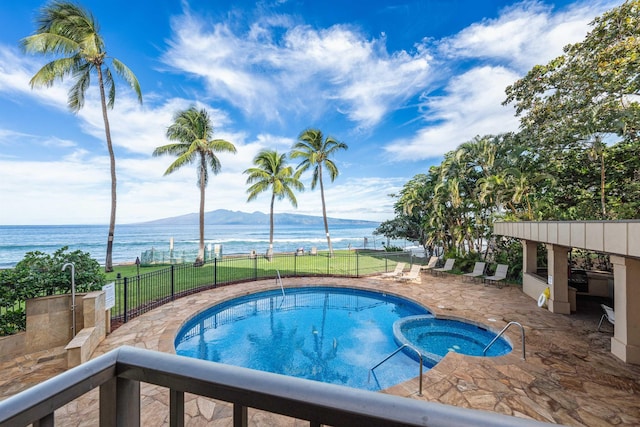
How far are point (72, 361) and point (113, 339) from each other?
50.5 inches

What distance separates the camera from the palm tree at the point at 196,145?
1612cm

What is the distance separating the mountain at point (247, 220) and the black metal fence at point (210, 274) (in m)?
84.6

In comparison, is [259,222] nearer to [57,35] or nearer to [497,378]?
[57,35]

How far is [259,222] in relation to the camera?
112 metres

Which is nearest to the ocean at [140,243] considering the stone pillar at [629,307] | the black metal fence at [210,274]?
the black metal fence at [210,274]

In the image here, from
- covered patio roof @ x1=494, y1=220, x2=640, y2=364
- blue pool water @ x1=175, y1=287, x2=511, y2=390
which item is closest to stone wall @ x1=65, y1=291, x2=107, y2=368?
blue pool water @ x1=175, y1=287, x2=511, y2=390

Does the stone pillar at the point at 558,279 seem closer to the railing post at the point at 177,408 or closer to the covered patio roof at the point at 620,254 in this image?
the covered patio roof at the point at 620,254

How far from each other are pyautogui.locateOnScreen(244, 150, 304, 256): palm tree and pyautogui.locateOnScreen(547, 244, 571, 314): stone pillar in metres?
15.3

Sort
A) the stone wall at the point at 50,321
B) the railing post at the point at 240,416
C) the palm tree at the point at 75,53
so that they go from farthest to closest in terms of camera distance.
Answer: the palm tree at the point at 75,53 < the stone wall at the point at 50,321 < the railing post at the point at 240,416

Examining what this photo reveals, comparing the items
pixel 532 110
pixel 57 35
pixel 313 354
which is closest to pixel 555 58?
pixel 532 110

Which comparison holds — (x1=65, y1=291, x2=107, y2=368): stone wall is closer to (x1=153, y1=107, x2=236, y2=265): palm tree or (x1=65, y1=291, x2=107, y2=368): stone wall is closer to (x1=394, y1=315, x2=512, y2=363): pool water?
(x1=394, y1=315, x2=512, y2=363): pool water

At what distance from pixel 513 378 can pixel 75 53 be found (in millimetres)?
20052

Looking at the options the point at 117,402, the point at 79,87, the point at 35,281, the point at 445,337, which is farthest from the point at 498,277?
the point at 79,87

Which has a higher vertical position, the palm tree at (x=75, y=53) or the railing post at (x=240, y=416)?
the palm tree at (x=75, y=53)
